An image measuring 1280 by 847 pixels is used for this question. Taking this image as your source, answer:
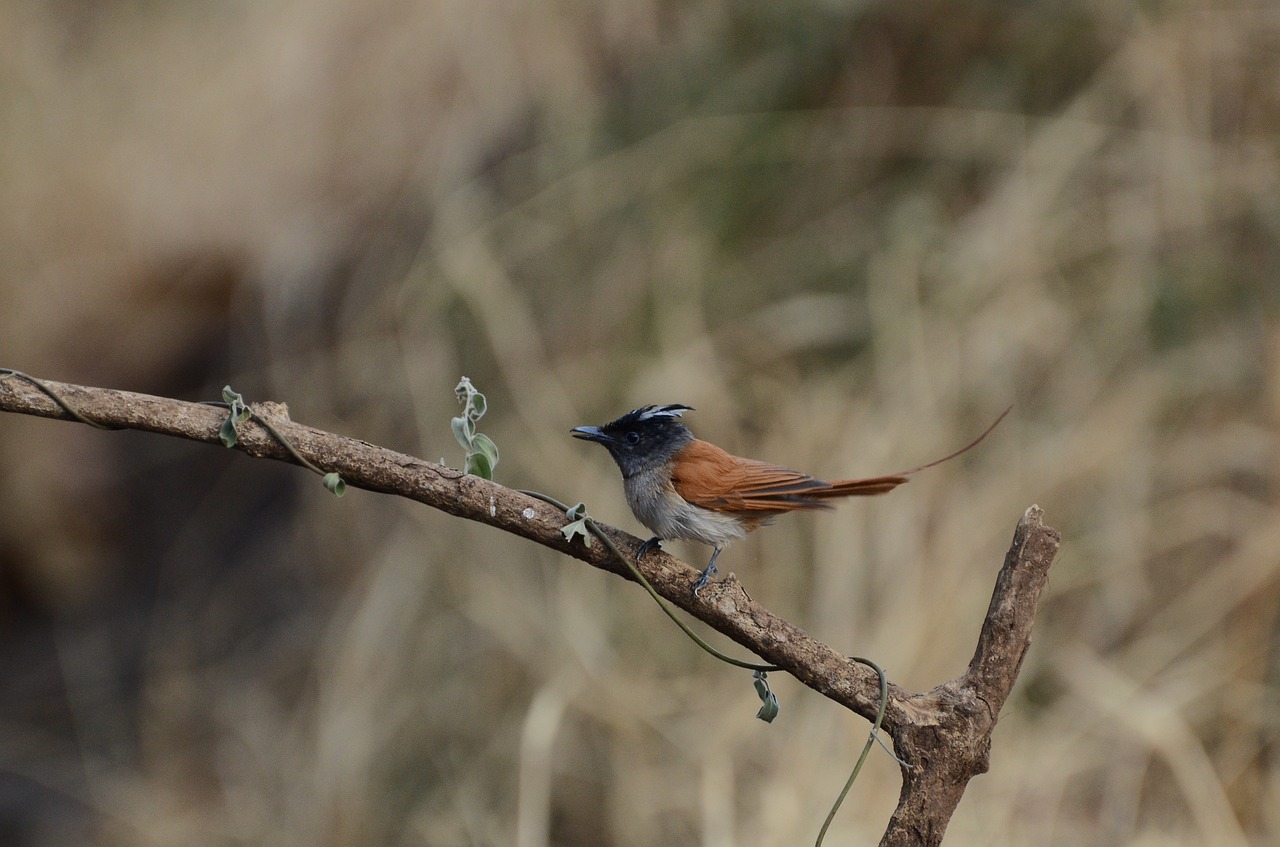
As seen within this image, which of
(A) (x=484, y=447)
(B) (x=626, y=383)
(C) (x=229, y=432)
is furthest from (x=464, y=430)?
(B) (x=626, y=383)

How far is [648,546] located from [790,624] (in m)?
0.24

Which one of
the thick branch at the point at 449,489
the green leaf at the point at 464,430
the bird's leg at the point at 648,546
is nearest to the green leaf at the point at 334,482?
the thick branch at the point at 449,489

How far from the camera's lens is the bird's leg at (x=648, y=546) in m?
1.51

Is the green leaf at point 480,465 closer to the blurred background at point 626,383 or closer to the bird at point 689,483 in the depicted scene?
the bird at point 689,483

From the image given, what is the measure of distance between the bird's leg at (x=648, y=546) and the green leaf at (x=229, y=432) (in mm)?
543

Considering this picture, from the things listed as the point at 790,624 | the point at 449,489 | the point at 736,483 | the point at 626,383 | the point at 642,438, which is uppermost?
the point at 626,383

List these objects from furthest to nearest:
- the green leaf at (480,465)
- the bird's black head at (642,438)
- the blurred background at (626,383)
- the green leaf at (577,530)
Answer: the blurred background at (626,383), the bird's black head at (642,438), the green leaf at (480,465), the green leaf at (577,530)

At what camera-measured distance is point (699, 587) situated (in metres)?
1.44

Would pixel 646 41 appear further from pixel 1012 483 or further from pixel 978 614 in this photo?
pixel 978 614

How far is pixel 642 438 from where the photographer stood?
1.80 meters

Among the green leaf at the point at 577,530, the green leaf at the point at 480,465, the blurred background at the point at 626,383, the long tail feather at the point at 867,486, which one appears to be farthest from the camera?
the blurred background at the point at 626,383

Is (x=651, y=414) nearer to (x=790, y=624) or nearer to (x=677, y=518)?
(x=677, y=518)

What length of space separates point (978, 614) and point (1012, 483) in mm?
460

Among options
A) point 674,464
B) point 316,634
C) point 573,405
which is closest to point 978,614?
point 573,405
